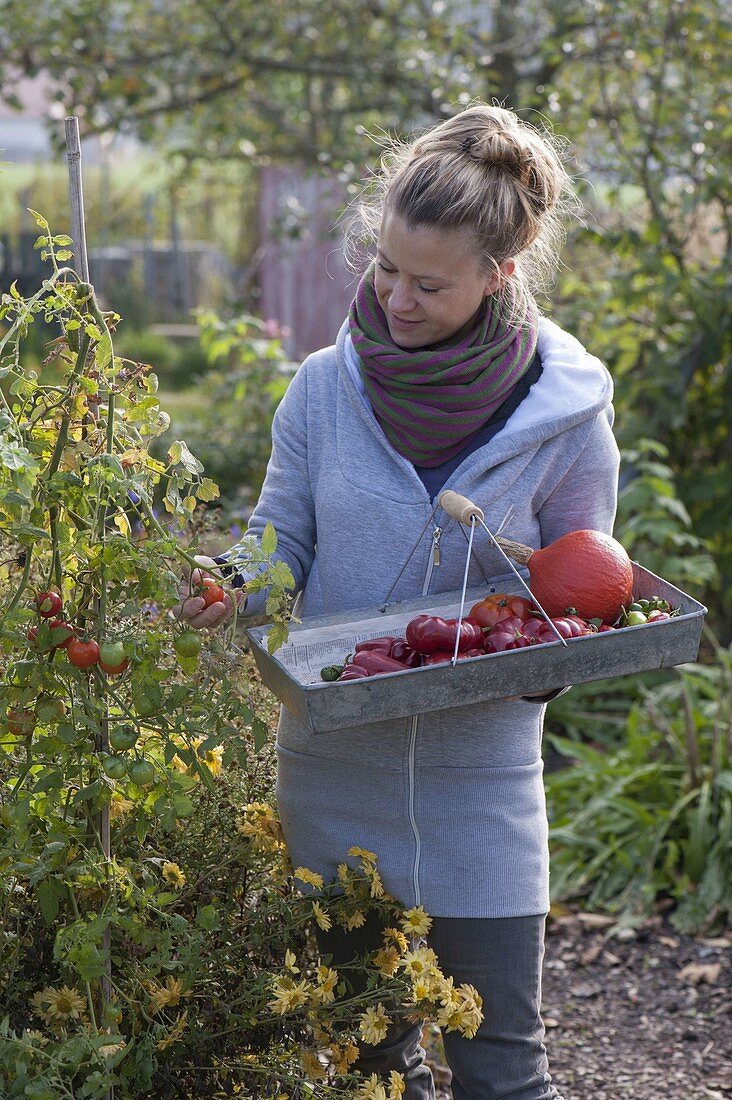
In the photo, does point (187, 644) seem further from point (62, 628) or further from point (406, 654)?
point (406, 654)

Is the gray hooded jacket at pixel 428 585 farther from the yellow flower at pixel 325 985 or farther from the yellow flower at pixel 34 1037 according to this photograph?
the yellow flower at pixel 34 1037

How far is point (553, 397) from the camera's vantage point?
1829mm

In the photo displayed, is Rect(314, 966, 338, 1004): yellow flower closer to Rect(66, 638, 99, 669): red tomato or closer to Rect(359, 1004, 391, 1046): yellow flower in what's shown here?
Rect(359, 1004, 391, 1046): yellow flower

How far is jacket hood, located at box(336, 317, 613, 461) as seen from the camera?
1.81 m

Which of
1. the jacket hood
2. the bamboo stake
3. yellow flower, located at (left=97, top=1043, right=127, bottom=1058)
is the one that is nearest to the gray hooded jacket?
the jacket hood

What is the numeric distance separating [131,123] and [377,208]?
448 centimetres

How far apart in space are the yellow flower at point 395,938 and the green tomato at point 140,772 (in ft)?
1.50

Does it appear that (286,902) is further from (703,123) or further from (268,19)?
(268,19)

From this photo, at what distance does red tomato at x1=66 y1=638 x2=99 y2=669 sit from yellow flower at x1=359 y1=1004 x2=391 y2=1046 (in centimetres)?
62

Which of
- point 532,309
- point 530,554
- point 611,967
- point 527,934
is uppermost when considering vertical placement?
point 532,309

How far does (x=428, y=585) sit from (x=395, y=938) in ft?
1.64

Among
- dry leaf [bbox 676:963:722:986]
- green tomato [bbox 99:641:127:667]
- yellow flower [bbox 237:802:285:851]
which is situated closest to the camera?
green tomato [bbox 99:641:127:667]

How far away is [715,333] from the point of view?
4.33m

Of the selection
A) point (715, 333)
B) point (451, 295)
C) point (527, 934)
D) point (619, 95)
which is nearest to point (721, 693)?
point (715, 333)
